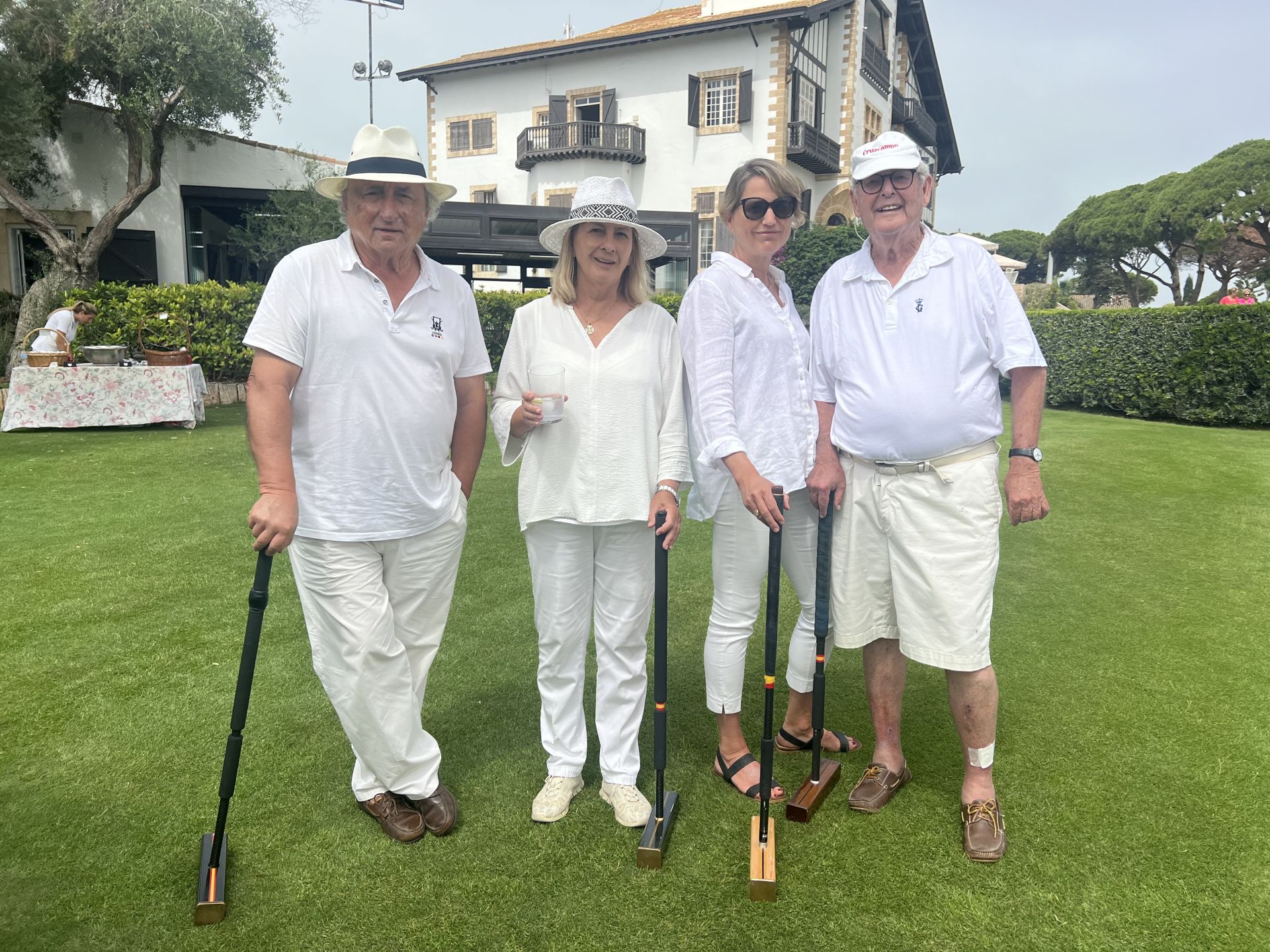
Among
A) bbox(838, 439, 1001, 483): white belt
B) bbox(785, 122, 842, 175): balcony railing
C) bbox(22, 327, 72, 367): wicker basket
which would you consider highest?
bbox(785, 122, 842, 175): balcony railing

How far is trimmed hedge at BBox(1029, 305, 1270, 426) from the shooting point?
1323 centimetres

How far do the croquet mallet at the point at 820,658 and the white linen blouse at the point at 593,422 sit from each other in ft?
1.75

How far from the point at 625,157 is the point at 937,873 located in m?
26.9

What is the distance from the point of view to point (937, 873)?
2588 millimetres

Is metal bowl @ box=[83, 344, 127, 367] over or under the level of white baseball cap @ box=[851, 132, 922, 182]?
under

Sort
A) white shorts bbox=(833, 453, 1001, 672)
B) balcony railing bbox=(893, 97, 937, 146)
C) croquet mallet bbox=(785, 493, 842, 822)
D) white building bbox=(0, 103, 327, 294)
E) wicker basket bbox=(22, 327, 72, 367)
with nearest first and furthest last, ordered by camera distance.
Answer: white shorts bbox=(833, 453, 1001, 672)
croquet mallet bbox=(785, 493, 842, 822)
wicker basket bbox=(22, 327, 72, 367)
white building bbox=(0, 103, 327, 294)
balcony railing bbox=(893, 97, 937, 146)

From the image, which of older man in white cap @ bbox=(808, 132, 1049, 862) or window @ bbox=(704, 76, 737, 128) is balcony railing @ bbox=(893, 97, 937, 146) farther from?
older man in white cap @ bbox=(808, 132, 1049, 862)

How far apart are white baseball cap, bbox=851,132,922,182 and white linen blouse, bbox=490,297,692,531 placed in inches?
31.0

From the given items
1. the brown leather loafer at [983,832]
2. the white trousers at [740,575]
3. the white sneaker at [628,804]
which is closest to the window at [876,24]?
the white trousers at [740,575]

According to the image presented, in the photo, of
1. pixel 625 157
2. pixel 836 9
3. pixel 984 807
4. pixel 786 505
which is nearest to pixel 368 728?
pixel 786 505

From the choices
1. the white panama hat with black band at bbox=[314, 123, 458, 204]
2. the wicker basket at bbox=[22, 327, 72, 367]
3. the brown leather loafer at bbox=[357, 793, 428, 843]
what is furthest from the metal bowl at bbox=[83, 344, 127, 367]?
the brown leather loafer at bbox=[357, 793, 428, 843]

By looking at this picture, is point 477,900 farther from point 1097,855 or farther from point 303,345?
point 1097,855

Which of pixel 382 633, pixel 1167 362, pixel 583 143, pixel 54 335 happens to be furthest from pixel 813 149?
pixel 382 633

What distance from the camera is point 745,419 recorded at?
9.43 feet
